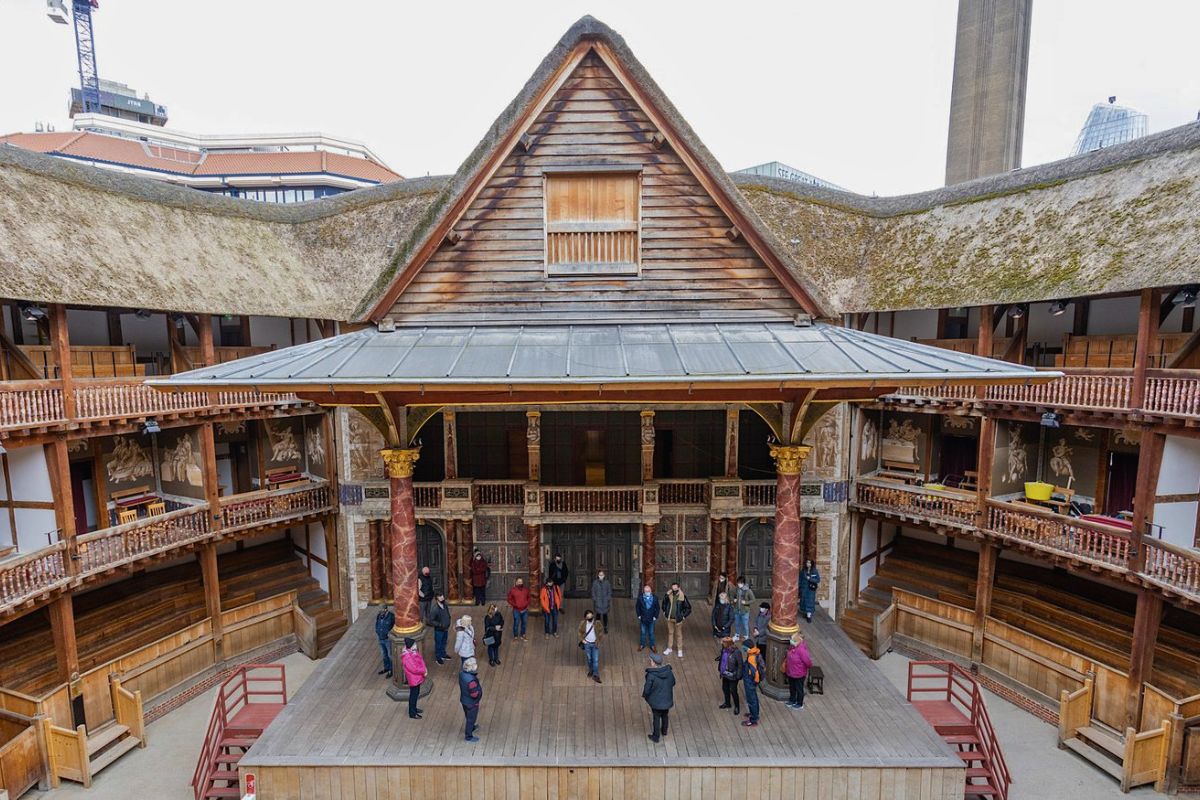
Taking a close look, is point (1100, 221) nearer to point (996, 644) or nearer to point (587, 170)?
point (996, 644)

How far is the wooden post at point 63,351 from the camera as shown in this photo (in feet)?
45.6

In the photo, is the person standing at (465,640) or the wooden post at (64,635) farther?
the wooden post at (64,635)

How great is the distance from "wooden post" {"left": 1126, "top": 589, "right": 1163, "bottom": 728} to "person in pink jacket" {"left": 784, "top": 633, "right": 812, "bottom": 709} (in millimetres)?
8460

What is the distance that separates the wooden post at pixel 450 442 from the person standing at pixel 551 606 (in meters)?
5.15

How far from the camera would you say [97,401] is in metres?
14.7

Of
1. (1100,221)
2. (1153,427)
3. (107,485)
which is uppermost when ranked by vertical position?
(1100,221)

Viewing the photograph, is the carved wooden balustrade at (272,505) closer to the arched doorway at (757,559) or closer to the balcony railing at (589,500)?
the balcony railing at (589,500)

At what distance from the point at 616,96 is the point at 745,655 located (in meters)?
12.0

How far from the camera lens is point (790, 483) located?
12336 millimetres

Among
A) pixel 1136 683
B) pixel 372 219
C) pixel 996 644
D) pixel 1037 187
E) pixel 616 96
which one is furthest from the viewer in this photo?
pixel 372 219

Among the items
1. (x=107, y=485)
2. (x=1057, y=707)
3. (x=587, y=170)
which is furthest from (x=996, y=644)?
(x=107, y=485)

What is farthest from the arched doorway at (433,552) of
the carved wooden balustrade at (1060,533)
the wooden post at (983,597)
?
the carved wooden balustrade at (1060,533)

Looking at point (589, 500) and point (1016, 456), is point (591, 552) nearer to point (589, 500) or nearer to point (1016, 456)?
point (589, 500)

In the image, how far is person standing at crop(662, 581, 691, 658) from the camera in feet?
44.5
